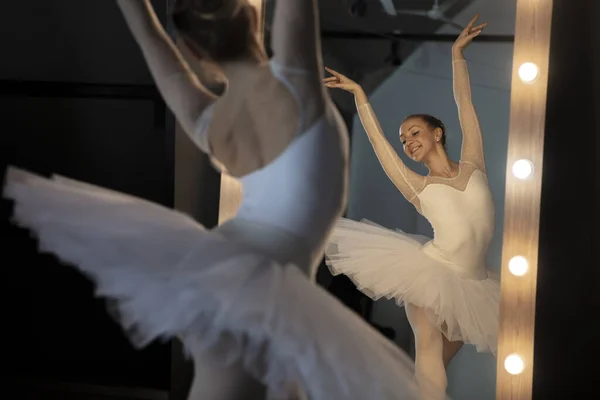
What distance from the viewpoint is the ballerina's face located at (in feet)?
3.42

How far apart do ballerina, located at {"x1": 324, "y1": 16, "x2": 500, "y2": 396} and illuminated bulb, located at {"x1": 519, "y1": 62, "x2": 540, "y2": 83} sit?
10 cm

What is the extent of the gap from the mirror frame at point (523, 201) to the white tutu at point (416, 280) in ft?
0.10

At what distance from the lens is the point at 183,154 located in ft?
3.30

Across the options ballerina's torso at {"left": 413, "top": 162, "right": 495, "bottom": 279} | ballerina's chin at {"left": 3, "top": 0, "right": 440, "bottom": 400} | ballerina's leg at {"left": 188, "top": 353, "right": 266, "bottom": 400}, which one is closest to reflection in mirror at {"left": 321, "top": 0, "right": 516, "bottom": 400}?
ballerina's torso at {"left": 413, "top": 162, "right": 495, "bottom": 279}

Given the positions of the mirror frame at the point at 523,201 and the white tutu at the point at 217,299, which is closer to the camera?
the white tutu at the point at 217,299

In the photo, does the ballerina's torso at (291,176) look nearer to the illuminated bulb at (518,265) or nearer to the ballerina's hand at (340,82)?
the ballerina's hand at (340,82)

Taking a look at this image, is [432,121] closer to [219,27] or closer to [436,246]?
[436,246]

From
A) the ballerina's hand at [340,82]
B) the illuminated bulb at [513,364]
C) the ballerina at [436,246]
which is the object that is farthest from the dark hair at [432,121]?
the illuminated bulb at [513,364]

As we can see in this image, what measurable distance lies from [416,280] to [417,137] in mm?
236

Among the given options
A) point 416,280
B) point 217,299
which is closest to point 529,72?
point 416,280

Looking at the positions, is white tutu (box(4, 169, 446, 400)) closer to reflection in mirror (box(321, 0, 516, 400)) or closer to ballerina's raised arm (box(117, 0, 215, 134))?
ballerina's raised arm (box(117, 0, 215, 134))

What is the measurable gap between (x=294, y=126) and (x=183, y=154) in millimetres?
419

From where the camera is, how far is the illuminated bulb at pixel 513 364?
1054 mm

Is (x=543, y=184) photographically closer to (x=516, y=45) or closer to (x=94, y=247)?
(x=516, y=45)
